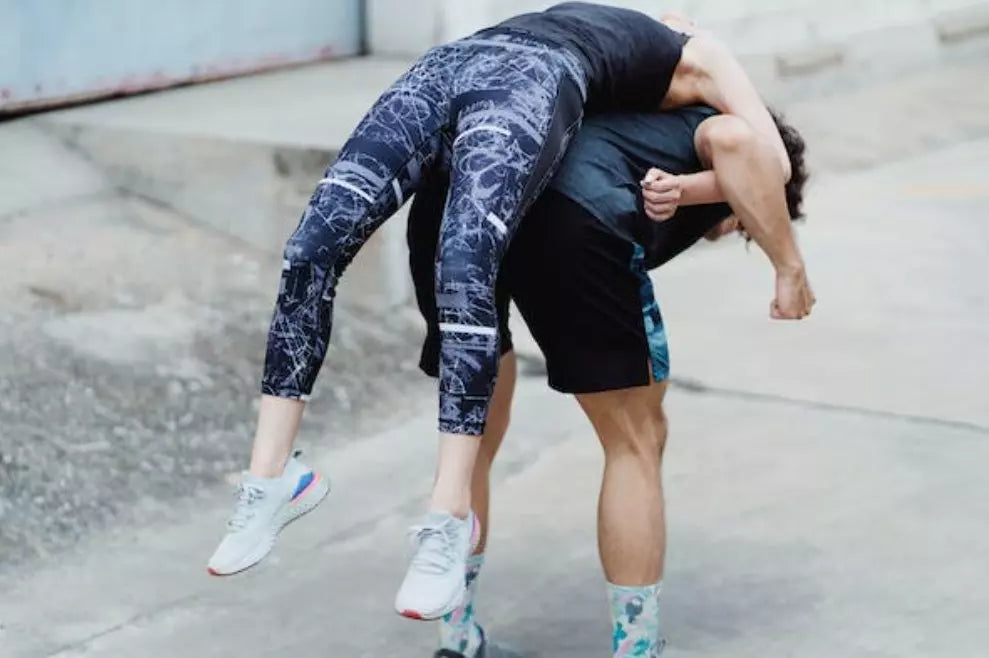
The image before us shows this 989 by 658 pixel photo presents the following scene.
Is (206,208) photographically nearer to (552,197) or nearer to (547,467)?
(547,467)

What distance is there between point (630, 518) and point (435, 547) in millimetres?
613

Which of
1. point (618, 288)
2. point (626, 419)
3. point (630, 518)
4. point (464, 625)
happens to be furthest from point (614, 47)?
point (464, 625)

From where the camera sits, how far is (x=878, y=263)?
7.75 m

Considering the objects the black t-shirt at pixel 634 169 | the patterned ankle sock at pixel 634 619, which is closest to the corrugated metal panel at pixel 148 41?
the black t-shirt at pixel 634 169

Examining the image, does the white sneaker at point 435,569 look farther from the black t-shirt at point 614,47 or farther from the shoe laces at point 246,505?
the black t-shirt at point 614,47

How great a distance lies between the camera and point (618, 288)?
3916mm

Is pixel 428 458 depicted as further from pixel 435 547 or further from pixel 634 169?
pixel 435 547

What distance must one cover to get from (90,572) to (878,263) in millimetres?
3982

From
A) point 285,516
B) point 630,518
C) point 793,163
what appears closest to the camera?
point 285,516

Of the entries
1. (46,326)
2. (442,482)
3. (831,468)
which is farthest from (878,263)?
(442,482)

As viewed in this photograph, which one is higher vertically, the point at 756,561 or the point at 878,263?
the point at 756,561

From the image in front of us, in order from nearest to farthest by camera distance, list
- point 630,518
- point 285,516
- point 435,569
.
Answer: point 435,569 → point 285,516 → point 630,518

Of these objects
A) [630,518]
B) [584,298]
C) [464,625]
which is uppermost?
[584,298]

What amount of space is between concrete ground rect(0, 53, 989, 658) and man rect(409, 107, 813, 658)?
473 mm
